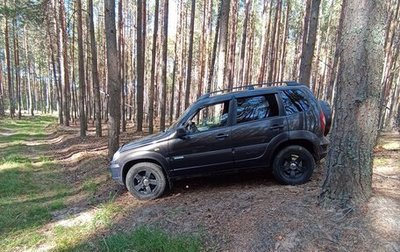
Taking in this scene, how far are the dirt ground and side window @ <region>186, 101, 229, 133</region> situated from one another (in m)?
1.33

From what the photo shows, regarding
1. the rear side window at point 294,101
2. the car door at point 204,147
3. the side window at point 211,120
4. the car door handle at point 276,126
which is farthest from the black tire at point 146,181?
the rear side window at point 294,101

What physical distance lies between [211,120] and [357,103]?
304cm

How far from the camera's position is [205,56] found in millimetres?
26859

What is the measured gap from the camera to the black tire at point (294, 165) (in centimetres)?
646

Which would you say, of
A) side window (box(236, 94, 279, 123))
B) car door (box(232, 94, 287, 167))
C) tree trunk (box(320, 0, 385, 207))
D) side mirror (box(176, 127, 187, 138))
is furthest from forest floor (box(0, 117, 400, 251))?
side window (box(236, 94, 279, 123))

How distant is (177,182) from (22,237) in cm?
328

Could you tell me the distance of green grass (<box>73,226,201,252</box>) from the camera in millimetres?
4859

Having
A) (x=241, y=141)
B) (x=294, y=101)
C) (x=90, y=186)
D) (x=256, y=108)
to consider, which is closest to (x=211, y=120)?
(x=241, y=141)

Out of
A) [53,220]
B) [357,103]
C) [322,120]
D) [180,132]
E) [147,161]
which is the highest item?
[357,103]

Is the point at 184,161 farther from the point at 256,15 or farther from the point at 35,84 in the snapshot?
the point at 35,84

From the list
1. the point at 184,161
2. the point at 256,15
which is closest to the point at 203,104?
the point at 184,161

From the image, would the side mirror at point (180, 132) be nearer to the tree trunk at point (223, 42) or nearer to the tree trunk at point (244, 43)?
the tree trunk at point (223, 42)

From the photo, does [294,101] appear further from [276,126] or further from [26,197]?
[26,197]

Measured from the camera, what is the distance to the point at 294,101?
659 cm
